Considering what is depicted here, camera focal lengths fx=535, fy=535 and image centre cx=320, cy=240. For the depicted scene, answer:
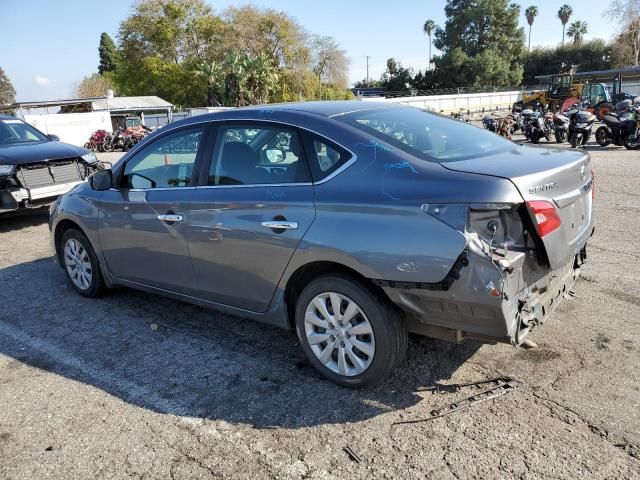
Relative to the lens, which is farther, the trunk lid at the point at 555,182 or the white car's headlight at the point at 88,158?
the white car's headlight at the point at 88,158

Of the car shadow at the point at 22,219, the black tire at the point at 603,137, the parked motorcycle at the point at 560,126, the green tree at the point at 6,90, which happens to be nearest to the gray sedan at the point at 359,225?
the car shadow at the point at 22,219

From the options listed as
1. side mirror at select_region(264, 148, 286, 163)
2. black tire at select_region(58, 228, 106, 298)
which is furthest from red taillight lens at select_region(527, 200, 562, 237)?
black tire at select_region(58, 228, 106, 298)

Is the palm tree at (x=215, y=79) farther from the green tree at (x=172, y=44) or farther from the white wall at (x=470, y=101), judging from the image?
the white wall at (x=470, y=101)

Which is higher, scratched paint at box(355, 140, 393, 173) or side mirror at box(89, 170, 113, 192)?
scratched paint at box(355, 140, 393, 173)

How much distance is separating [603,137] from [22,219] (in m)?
15.8

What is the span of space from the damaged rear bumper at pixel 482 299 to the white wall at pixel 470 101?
3739cm

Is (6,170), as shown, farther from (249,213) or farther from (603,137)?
(603,137)

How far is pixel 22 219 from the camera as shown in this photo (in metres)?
9.69

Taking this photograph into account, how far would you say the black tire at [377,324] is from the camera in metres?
3.07

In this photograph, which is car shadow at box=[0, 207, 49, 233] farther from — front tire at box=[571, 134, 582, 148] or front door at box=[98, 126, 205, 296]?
front tire at box=[571, 134, 582, 148]

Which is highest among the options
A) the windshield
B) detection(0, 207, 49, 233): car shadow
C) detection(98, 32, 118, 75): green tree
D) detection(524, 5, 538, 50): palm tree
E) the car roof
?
detection(524, 5, 538, 50): palm tree

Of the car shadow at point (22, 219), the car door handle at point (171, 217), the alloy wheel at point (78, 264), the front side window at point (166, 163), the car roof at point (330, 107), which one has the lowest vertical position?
the car shadow at point (22, 219)

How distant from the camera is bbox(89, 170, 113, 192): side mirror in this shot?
4.68 m

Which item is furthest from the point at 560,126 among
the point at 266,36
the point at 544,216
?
the point at 266,36
